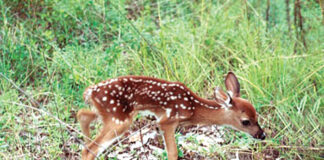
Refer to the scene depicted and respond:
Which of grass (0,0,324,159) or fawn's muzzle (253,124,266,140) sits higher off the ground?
grass (0,0,324,159)

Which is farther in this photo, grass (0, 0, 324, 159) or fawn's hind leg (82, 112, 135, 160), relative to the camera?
grass (0, 0, 324, 159)

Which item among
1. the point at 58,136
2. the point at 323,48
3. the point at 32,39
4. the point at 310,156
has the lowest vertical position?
the point at 310,156

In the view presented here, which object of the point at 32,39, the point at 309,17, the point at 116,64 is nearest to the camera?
the point at 116,64

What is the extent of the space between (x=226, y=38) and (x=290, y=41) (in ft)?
2.60

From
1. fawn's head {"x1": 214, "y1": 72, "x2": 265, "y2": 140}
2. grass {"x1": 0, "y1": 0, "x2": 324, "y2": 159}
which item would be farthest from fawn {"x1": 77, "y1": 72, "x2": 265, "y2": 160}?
grass {"x1": 0, "y1": 0, "x2": 324, "y2": 159}

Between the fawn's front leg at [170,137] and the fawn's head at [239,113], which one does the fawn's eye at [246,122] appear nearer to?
the fawn's head at [239,113]

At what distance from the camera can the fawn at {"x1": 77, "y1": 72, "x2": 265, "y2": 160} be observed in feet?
14.6

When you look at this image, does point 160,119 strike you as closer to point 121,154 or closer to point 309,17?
point 121,154

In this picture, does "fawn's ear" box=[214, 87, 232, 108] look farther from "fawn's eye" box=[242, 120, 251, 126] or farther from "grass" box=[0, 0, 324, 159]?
"grass" box=[0, 0, 324, 159]

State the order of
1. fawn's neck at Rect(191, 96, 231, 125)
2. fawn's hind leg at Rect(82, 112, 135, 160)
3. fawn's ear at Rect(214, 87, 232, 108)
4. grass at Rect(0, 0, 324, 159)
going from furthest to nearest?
grass at Rect(0, 0, 324, 159)
fawn's neck at Rect(191, 96, 231, 125)
fawn's ear at Rect(214, 87, 232, 108)
fawn's hind leg at Rect(82, 112, 135, 160)

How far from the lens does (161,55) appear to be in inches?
238

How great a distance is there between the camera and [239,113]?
15.3ft

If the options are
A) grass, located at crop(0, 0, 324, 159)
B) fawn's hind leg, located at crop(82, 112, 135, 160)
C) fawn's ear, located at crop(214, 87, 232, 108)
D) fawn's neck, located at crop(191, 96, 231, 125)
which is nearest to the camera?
fawn's hind leg, located at crop(82, 112, 135, 160)

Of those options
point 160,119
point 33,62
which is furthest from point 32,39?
point 160,119
